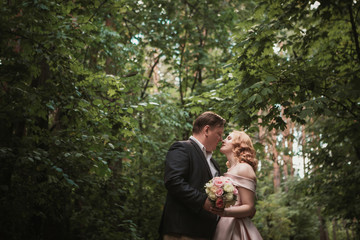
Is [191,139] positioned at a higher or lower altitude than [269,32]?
lower

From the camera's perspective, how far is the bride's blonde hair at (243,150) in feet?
11.7

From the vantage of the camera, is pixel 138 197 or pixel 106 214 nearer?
pixel 106 214

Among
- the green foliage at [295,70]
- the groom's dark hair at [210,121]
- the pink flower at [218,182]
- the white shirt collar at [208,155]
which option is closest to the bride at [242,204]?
the white shirt collar at [208,155]

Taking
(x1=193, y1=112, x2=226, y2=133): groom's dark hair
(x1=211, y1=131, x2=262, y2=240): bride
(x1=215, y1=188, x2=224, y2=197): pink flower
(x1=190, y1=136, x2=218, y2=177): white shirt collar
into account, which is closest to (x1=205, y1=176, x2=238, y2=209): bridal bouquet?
(x1=215, y1=188, x2=224, y2=197): pink flower

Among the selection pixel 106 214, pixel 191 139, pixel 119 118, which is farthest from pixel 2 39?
pixel 106 214

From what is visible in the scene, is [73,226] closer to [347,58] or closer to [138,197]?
[138,197]

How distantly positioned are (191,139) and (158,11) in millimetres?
7545

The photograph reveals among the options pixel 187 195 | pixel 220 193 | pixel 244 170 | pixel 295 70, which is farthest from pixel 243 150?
pixel 295 70

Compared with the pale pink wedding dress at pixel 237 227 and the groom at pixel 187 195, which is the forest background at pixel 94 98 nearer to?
the pale pink wedding dress at pixel 237 227

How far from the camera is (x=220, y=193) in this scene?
2.86m

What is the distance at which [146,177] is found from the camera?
29.8 ft

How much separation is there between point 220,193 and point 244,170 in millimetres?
670

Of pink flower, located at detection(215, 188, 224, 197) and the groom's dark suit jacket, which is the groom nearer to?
the groom's dark suit jacket

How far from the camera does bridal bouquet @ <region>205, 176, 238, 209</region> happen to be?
2875mm
